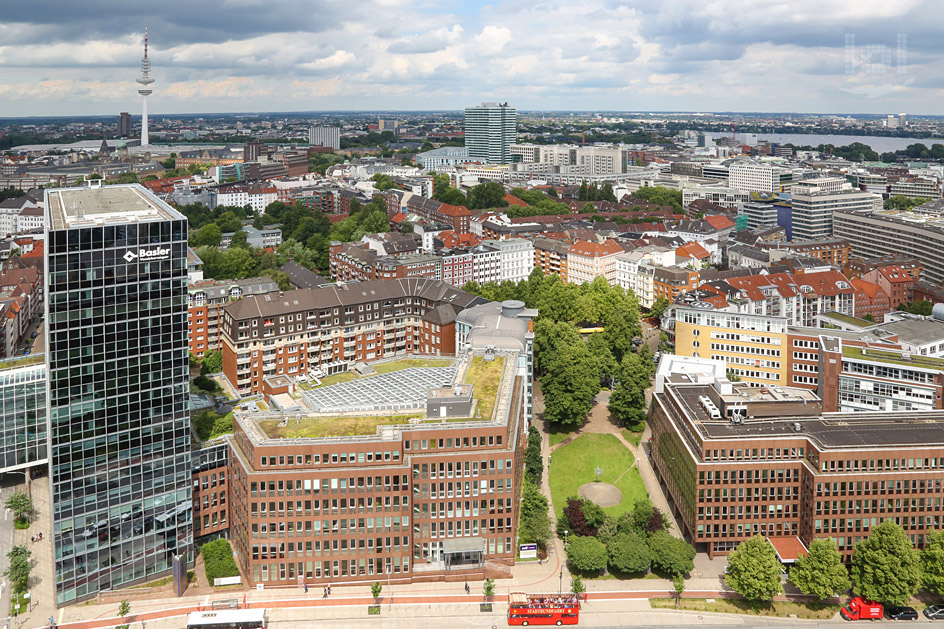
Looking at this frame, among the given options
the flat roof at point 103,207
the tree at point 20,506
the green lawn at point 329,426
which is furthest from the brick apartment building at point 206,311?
the green lawn at point 329,426

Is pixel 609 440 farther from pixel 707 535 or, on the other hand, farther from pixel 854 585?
pixel 854 585

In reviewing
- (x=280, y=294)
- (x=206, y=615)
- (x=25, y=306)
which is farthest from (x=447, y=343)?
(x=25, y=306)

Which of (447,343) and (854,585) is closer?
(854,585)

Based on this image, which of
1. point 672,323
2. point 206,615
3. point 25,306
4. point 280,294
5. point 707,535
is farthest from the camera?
point 25,306

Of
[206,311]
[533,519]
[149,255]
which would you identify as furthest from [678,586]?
[206,311]

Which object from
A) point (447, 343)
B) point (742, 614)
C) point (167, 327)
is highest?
point (167, 327)

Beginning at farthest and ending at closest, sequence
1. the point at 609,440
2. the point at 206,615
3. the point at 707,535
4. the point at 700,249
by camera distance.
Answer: the point at 700,249, the point at 609,440, the point at 707,535, the point at 206,615

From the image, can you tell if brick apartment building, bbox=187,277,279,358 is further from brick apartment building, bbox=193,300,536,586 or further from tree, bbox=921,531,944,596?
tree, bbox=921,531,944,596

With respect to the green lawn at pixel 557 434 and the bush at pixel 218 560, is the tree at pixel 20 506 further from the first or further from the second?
the green lawn at pixel 557 434
